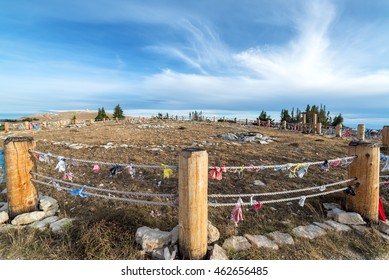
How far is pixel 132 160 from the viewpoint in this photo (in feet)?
25.6

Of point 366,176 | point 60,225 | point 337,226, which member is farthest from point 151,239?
point 366,176

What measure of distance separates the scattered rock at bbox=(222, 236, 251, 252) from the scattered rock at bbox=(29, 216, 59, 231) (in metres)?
3.12

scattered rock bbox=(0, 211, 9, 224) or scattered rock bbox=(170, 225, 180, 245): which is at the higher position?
scattered rock bbox=(170, 225, 180, 245)

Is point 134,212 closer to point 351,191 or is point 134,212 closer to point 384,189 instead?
point 351,191

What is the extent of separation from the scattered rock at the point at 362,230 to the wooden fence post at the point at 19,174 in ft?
20.0

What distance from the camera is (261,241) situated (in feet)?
11.2

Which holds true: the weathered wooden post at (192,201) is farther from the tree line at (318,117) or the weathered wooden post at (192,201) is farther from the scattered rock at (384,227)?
the tree line at (318,117)

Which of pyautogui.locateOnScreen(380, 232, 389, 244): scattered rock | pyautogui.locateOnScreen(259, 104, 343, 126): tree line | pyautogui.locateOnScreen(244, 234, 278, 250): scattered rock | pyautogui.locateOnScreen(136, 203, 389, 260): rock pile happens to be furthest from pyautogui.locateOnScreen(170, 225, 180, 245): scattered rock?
pyautogui.locateOnScreen(259, 104, 343, 126): tree line

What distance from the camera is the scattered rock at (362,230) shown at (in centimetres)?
370

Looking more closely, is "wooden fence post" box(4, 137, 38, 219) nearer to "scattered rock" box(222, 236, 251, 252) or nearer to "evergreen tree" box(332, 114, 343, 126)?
"scattered rock" box(222, 236, 251, 252)

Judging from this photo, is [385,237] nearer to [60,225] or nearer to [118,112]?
[60,225]

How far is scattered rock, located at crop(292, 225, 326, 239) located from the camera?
362 cm
